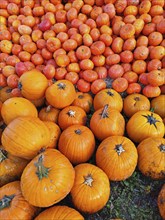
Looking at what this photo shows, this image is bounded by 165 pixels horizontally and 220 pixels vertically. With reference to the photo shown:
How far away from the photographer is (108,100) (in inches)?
86.6

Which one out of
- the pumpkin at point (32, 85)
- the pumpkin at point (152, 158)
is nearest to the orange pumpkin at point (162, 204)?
the pumpkin at point (152, 158)

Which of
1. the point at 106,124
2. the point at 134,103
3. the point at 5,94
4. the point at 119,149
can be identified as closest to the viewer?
the point at 119,149

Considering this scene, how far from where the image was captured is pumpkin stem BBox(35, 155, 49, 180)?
131 centimetres

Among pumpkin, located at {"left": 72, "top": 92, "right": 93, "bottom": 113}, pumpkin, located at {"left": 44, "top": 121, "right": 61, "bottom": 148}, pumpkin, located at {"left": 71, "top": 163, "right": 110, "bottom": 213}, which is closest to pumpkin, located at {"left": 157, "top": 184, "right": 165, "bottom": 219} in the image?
pumpkin, located at {"left": 71, "top": 163, "right": 110, "bottom": 213}

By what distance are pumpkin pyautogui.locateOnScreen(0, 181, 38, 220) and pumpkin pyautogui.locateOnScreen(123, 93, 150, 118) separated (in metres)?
1.34

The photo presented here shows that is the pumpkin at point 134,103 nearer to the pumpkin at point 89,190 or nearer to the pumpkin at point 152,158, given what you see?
the pumpkin at point 152,158

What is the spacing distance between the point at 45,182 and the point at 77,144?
1.73 feet

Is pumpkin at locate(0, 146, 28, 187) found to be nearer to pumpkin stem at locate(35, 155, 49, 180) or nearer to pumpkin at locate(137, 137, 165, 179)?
pumpkin stem at locate(35, 155, 49, 180)

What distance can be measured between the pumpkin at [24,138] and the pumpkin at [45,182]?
177 millimetres

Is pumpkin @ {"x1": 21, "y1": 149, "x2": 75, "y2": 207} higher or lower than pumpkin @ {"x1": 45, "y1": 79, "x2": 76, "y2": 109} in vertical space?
lower

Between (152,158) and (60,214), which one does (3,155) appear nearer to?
(60,214)

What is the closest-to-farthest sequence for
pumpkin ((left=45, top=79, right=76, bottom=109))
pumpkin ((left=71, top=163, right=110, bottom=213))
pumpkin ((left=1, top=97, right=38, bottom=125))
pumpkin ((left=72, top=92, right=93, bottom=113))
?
pumpkin ((left=71, top=163, right=110, bottom=213)) → pumpkin ((left=1, top=97, right=38, bottom=125)) → pumpkin ((left=45, top=79, right=76, bottom=109)) → pumpkin ((left=72, top=92, right=93, bottom=113))

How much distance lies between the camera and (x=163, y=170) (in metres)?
1.73

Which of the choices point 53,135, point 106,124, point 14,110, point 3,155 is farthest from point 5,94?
point 106,124
